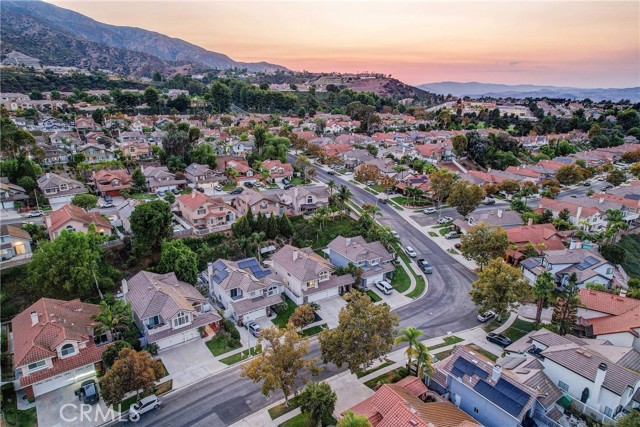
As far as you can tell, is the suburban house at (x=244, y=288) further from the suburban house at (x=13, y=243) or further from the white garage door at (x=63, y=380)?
the suburban house at (x=13, y=243)

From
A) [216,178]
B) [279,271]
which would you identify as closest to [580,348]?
[279,271]

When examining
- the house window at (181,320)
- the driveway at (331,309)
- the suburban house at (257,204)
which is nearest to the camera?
the house window at (181,320)

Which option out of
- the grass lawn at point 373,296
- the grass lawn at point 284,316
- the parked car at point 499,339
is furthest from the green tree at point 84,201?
the parked car at point 499,339

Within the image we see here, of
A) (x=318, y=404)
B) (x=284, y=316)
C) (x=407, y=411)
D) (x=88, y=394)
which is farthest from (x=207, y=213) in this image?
(x=407, y=411)

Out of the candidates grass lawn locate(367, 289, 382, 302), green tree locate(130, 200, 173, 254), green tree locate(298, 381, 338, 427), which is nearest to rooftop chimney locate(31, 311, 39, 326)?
green tree locate(130, 200, 173, 254)

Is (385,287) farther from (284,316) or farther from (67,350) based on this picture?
(67,350)
